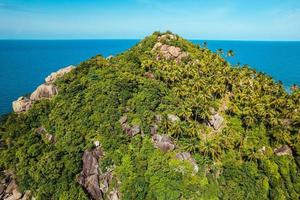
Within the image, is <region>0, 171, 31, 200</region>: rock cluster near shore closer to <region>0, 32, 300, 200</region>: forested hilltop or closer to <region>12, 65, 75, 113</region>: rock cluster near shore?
<region>0, 32, 300, 200</region>: forested hilltop

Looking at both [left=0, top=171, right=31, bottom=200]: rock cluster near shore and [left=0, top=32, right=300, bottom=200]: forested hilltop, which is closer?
[left=0, top=32, right=300, bottom=200]: forested hilltop

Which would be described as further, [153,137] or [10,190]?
[153,137]

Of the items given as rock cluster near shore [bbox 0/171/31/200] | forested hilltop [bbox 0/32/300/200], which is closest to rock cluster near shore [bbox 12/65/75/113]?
forested hilltop [bbox 0/32/300/200]

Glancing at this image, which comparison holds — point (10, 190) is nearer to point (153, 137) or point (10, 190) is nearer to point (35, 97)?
point (35, 97)

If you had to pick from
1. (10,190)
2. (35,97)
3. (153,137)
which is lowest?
(10,190)

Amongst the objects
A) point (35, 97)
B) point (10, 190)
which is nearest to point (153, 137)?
point (10, 190)

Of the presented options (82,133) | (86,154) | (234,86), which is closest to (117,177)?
(86,154)

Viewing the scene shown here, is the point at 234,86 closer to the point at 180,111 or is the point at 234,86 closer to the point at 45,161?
the point at 180,111

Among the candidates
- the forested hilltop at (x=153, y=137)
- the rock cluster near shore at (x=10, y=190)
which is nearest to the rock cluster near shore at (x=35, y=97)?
the forested hilltop at (x=153, y=137)
